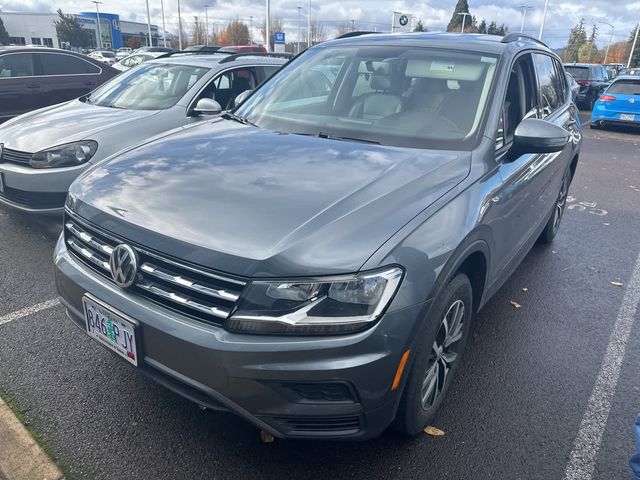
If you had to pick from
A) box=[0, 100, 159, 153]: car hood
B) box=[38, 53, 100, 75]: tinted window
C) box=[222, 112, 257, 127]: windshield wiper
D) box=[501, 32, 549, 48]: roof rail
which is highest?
box=[501, 32, 549, 48]: roof rail

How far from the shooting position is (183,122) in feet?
17.4

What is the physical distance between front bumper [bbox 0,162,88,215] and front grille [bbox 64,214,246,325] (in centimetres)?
248

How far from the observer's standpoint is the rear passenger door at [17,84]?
7.81 metres

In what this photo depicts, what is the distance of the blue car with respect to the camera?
525 inches

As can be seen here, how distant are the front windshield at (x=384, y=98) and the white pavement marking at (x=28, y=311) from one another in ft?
6.22

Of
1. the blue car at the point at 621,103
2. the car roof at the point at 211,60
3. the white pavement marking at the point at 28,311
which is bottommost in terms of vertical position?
the white pavement marking at the point at 28,311

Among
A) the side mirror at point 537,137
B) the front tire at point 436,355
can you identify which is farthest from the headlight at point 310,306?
the side mirror at point 537,137

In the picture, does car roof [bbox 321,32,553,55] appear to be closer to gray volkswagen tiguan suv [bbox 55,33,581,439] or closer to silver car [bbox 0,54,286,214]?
gray volkswagen tiguan suv [bbox 55,33,581,439]

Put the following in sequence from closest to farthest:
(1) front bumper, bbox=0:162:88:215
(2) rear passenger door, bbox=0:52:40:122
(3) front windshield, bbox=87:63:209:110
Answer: (1) front bumper, bbox=0:162:88:215, (3) front windshield, bbox=87:63:209:110, (2) rear passenger door, bbox=0:52:40:122

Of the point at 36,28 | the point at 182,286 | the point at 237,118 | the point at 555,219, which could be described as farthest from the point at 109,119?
the point at 36,28

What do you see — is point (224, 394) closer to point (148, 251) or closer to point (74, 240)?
point (148, 251)

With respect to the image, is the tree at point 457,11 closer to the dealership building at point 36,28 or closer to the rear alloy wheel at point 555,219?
the dealership building at point 36,28

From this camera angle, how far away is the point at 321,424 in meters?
1.91

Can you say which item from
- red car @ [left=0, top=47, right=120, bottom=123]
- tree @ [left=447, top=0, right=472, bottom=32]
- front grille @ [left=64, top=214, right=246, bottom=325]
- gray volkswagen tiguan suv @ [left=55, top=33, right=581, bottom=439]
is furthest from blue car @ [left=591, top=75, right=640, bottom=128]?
tree @ [left=447, top=0, right=472, bottom=32]
